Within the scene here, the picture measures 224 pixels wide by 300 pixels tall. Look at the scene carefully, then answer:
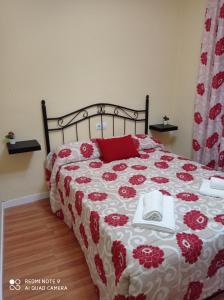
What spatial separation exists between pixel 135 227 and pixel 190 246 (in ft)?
1.10

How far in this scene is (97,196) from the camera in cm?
193

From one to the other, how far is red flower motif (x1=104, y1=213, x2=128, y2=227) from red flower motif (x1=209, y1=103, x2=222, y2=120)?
1.91m

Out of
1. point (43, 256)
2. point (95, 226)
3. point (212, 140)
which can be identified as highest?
point (212, 140)

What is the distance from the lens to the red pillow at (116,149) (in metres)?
2.74

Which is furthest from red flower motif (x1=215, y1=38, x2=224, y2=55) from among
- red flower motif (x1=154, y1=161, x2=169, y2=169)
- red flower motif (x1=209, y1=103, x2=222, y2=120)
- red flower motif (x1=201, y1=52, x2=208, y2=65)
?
red flower motif (x1=154, y1=161, x2=169, y2=169)

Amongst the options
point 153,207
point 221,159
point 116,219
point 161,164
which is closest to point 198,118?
point 221,159

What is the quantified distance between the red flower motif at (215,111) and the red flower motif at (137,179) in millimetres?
1289

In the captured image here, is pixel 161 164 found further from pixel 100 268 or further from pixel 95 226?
pixel 100 268

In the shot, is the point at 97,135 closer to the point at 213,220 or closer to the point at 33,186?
the point at 33,186

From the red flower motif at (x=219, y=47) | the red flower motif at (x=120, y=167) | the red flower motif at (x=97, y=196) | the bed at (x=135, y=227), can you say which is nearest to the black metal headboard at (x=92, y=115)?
the bed at (x=135, y=227)

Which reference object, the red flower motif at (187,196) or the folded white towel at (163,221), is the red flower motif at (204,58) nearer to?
the red flower motif at (187,196)

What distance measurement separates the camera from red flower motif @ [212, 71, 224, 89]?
9.06ft

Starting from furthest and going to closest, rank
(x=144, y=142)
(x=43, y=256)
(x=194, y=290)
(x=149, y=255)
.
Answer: (x=144, y=142) → (x=43, y=256) → (x=194, y=290) → (x=149, y=255)

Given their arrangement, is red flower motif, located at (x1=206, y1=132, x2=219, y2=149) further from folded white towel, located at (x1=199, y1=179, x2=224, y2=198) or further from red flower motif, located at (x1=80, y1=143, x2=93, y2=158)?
red flower motif, located at (x1=80, y1=143, x2=93, y2=158)
